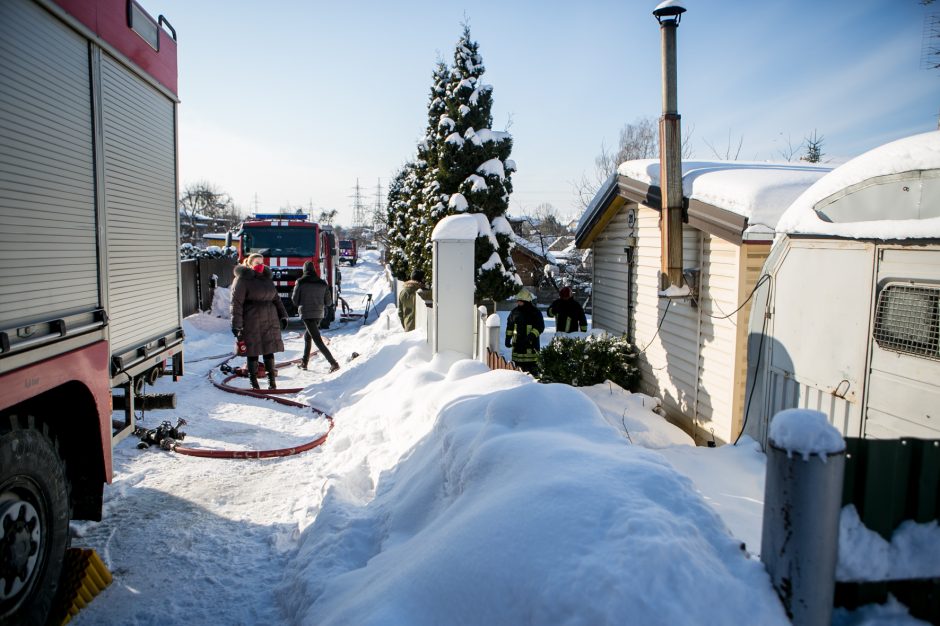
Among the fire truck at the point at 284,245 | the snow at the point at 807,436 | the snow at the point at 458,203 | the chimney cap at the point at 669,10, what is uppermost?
the chimney cap at the point at 669,10

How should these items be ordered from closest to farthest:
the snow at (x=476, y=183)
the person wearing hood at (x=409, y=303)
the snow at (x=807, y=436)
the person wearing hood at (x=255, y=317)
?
the snow at (x=807, y=436)
the person wearing hood at (x=255, y=317)
the person wearing hood at (x=409, y=303)
the snow at (x=476, y=183)

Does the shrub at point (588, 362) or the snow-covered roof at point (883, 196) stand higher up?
the snow-covered roof at point (883, 196)

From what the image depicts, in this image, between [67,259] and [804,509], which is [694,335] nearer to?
[804,509]

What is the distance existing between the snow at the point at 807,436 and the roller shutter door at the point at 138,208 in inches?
162

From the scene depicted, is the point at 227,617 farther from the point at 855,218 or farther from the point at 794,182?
the point at 794,182

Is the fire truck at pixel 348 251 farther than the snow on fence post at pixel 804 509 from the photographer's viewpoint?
Yes

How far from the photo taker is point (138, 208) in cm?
473

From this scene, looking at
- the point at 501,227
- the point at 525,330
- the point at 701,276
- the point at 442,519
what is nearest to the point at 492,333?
the point at 525,330

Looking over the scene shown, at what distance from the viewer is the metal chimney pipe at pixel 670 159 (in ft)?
24.1

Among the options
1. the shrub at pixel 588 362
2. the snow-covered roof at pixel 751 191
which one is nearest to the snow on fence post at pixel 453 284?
the shrub at pixel 588 362

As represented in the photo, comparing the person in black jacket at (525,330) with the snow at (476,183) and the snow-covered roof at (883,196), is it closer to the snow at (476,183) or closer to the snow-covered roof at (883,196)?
the snow-covered roof at (883,196)

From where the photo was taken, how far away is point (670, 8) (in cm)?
790

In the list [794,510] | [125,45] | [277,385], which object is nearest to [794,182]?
[794,510]

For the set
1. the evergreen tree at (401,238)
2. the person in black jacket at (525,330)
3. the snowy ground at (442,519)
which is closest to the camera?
the snowy ground at (442,519)
